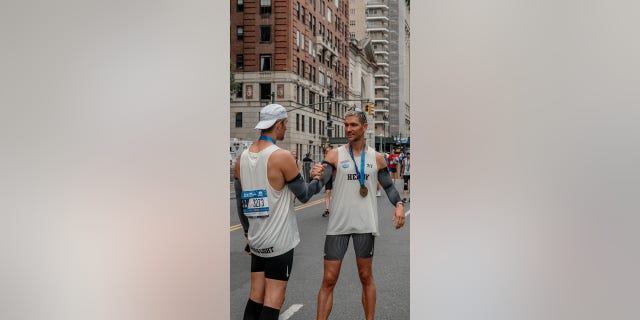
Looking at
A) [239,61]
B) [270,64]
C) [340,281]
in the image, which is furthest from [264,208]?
[239,61]

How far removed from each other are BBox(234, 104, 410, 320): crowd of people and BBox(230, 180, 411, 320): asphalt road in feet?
3.16

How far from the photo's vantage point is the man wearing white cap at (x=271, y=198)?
3.66 metres

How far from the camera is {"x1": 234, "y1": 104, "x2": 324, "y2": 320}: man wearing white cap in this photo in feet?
12.0

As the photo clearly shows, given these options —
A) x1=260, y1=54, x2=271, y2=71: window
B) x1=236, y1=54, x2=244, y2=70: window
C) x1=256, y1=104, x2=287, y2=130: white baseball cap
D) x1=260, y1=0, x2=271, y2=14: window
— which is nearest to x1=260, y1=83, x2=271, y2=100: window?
x1=260, y1=54, x2=271, y2=71: window

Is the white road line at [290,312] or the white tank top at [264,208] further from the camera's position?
the white road line at [290,312]

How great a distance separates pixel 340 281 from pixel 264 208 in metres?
3.28

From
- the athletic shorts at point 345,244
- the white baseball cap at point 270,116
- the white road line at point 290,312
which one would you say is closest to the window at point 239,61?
the white road line at point 290,312

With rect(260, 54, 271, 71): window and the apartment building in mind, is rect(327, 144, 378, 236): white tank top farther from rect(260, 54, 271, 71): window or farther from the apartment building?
rect(260, 54, 271, 71): window

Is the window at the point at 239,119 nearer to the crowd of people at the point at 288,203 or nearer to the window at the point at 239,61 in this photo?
the window at the point at 239,61

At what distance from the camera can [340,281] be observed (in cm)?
671
